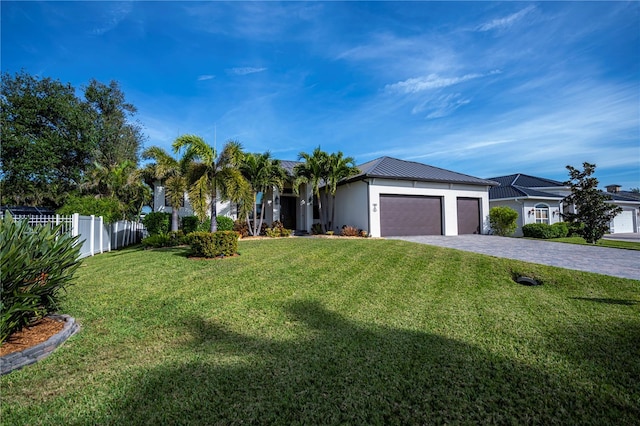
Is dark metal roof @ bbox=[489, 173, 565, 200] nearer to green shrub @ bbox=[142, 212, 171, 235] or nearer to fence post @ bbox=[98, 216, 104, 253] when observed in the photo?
green shrub @ bbox=[142, 212, 171, 235]

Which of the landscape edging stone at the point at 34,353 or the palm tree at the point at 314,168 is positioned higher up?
the palm tree at the point at 314,168

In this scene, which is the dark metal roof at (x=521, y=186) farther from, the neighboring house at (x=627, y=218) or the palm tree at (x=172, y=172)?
the palm tree at (x=172, y=172)

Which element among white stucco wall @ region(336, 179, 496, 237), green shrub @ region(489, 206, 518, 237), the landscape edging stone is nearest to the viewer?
the landscape edging stone

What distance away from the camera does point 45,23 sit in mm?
8742

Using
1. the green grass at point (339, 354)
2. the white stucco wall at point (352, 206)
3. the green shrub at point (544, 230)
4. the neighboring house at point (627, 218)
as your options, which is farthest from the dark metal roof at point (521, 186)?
the green grass at point (339, 354)

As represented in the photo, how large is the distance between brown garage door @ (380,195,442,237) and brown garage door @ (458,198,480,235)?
1.60 metres

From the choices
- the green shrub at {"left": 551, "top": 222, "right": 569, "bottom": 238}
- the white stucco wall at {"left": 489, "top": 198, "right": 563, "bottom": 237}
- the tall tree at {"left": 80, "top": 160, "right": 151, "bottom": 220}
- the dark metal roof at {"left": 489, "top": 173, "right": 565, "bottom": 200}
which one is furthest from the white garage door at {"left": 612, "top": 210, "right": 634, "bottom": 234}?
the tall tree at {"left": 80, "top": 160, "right": 151, "bottom": 220}

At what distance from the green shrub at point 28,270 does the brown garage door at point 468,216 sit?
18413 mm

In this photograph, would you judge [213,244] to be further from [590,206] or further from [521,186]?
[521,186]

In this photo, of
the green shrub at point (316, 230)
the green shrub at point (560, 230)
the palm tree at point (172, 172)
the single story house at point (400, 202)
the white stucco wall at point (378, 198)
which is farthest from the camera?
the green shrub at point (560, 230)

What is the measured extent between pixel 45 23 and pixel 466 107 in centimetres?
1739

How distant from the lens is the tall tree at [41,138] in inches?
768

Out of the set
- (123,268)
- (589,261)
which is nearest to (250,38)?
(123,268)

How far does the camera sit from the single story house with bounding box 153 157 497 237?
51.4 feet
